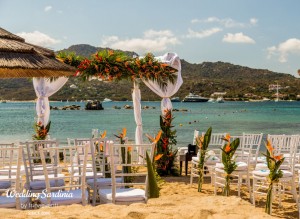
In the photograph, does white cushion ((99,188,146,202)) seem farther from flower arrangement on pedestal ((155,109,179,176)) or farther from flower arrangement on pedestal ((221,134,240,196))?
flower arrangement on pedestal ((155,109,179,176))

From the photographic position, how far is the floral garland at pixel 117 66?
9906mm

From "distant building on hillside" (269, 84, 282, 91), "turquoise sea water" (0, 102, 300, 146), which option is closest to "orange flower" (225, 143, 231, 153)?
"turquoise sea water" (0, 102, 300, 146)

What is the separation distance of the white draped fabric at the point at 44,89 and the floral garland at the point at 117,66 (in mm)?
836

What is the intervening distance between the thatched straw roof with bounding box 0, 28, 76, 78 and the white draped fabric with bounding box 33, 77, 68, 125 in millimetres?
2850

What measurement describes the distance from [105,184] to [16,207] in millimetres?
1421

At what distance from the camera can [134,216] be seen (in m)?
3.97

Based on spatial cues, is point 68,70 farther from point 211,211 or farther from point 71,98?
point 71,98

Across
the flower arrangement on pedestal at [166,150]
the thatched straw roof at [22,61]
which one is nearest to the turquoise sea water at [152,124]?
the flower arrangement on pedestal at [166,150]

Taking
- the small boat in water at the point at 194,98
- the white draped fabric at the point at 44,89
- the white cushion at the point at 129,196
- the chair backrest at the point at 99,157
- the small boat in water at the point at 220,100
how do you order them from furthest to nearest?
the small boat in water at the point at 194,98 < the small boat in water at the point at 220,100 < the white draped fabric at the point at 44,89 < the chair backrest at the point at 99,157 < the white cushion at the point at 129,196

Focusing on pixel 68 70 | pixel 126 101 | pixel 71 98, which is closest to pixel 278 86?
pixel 126 101

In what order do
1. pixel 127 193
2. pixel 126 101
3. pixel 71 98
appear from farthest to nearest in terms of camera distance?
pixel 126 101, pixel 71 98, pixel 127 193

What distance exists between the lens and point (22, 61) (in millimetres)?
6926

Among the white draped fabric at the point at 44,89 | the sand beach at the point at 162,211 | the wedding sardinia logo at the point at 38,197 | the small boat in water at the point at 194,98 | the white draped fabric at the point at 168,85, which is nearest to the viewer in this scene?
the sand beach at the point at 162,211

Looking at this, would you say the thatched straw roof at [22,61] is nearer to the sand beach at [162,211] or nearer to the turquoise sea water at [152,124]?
the sand beach at [162,211]
